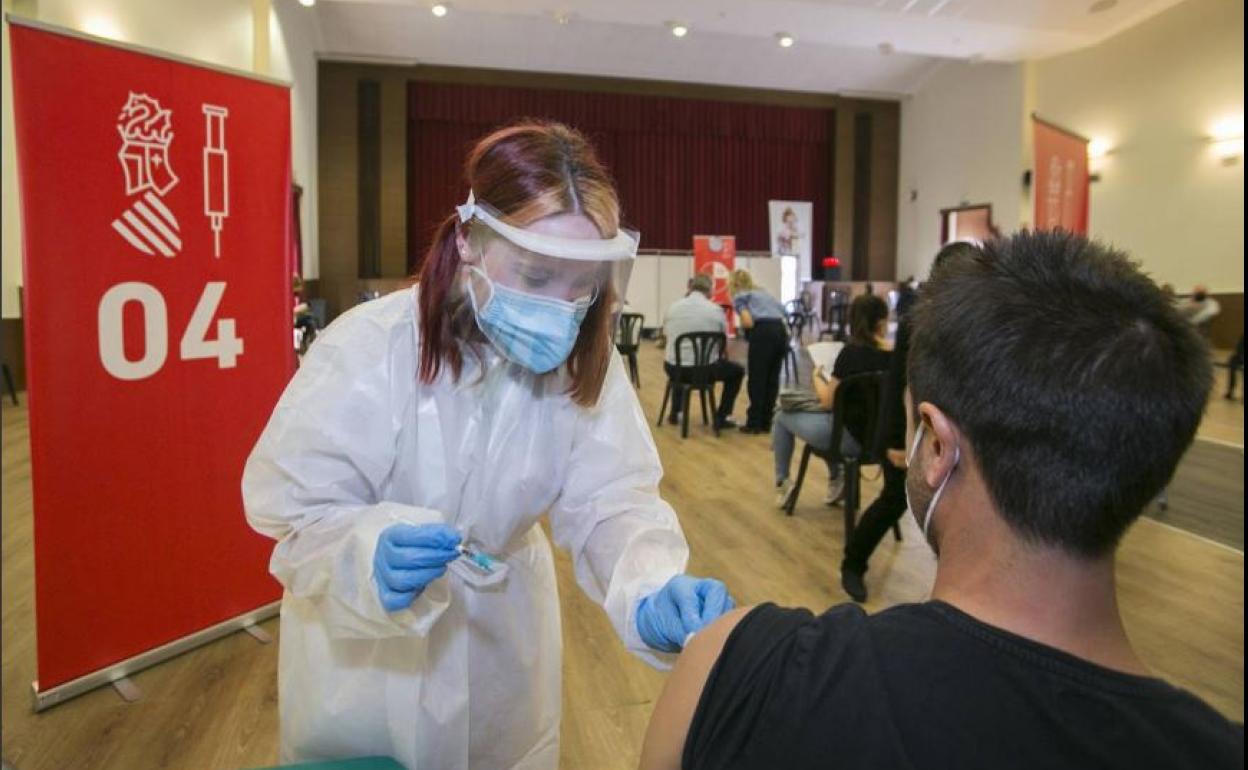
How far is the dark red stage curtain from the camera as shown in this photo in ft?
36.0

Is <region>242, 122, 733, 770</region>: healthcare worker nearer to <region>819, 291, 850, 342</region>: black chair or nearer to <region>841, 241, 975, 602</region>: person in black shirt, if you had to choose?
<region>841, 241, 975, 602</region>: person in black shirt

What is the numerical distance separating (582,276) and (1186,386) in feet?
2.16

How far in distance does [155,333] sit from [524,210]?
142 cm

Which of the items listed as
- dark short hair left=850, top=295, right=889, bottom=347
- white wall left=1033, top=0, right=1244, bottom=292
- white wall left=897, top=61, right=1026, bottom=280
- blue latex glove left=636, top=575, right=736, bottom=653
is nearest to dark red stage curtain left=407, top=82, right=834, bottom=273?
white wall left=897, top=61, right=1026, bottom=280

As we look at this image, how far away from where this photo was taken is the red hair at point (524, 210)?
3.10ft

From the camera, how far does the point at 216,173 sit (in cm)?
203

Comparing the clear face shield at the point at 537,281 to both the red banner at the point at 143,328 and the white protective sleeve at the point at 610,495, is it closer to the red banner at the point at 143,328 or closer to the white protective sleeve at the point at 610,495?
the white protective sleeve at the point at 610,495

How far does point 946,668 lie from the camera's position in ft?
1.64

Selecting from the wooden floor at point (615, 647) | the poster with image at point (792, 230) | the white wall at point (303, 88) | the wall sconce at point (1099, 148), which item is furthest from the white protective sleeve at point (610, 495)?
the poster with image at point (792, 230)

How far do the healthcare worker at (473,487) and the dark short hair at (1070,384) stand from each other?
14.3 inches

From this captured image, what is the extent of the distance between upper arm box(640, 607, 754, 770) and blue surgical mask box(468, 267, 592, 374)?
0.52 metres

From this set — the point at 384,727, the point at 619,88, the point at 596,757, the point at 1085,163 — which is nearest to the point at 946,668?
the point at 384,727

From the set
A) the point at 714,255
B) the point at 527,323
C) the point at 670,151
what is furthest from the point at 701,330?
the point at 670,151

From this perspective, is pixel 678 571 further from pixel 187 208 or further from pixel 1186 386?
pixel 187 208
